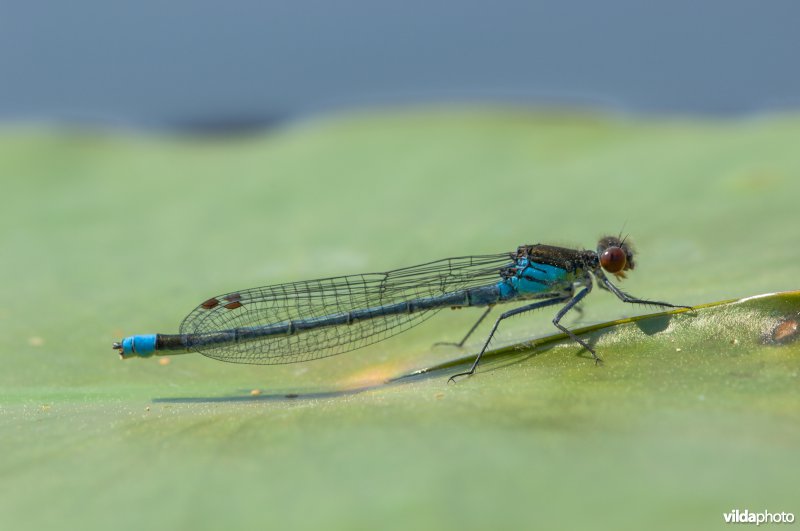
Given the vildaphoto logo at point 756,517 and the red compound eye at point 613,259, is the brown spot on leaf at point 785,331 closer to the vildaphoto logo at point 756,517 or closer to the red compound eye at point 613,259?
the vildaphoto logo at point 756,517

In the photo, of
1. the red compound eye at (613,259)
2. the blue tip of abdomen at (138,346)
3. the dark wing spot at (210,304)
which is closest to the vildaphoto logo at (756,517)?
the red compound eye at (613,259)

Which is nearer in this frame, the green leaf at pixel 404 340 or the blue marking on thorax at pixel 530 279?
the green leaf at pixel 404 340

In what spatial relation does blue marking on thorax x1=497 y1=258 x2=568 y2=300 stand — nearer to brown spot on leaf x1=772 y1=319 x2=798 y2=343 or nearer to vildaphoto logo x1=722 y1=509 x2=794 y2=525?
brown spot on leaf x1=772 y1=319 x2=798 y2=343

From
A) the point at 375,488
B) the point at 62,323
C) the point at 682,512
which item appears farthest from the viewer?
the point at 62,323

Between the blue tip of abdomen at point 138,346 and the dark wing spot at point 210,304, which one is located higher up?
the dark wing spot at point 210,304

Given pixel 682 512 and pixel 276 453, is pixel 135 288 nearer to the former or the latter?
pixel 276 453

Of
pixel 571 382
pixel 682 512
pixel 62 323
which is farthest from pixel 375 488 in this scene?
pixel 62 323
